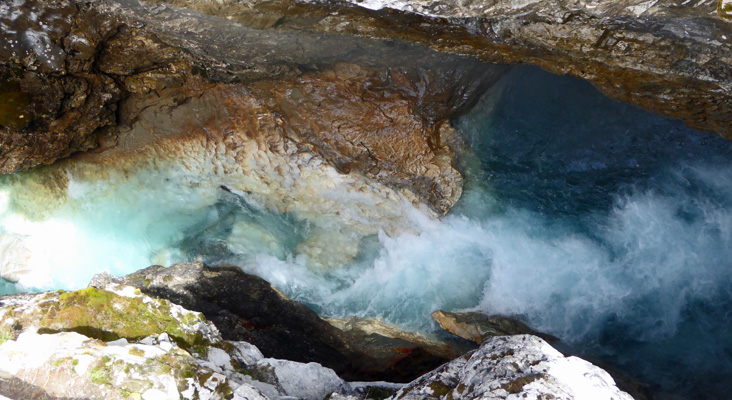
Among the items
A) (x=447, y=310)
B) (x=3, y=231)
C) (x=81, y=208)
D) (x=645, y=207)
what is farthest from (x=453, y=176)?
(x=3, y=231)

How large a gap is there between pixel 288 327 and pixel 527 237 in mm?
3802

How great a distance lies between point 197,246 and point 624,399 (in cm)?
612

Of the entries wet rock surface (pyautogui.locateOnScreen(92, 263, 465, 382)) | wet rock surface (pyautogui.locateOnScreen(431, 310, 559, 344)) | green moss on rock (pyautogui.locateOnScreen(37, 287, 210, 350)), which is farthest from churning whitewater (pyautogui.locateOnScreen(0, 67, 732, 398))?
green moss on rock (pyautogui.locateOnScreen(37, 287, 210, 350))

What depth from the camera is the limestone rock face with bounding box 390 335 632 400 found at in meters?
3.25

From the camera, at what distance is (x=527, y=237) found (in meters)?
6.68

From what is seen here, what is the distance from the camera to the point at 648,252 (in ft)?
20.1

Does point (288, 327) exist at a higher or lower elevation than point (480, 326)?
lower

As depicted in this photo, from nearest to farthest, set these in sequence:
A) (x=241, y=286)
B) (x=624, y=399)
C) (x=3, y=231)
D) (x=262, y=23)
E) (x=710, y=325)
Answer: (x=624, y=399) < (x=262, y=23) < (x=710, y=325) < (x=241, y=286) < (x=3, y=231)

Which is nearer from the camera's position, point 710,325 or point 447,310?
point 710,325

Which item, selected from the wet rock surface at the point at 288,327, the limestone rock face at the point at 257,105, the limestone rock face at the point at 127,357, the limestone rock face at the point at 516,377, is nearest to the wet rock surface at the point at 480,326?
the wet rock surface at the point at 288,327

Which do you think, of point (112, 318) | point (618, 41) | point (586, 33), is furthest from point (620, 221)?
point (112, 318)

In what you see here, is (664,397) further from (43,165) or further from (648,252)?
(43,165)

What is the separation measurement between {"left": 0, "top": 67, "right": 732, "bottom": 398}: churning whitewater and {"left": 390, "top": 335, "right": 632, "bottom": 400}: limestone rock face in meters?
2.91

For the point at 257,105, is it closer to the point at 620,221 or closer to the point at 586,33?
the point at 586,33
